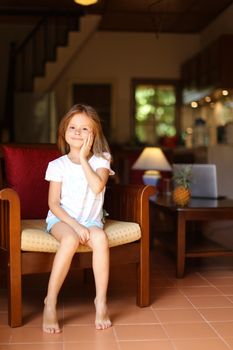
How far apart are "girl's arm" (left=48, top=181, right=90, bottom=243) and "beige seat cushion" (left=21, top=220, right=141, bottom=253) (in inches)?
3.3

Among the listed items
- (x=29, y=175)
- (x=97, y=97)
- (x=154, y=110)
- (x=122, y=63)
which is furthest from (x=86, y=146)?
(x=154, y=110)

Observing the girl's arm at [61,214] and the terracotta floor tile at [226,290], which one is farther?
the terracotta floor tile at [226,290]

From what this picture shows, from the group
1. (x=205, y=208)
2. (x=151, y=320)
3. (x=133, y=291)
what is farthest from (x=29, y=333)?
(x=205, y=208)

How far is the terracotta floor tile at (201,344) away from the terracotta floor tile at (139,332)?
0.36 ft

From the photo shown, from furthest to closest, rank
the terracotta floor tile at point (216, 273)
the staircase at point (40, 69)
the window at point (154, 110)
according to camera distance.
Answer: the window at point (154, 110) → the staircase at point (40, 69) → the terracotta floor tile at point (216, 273)

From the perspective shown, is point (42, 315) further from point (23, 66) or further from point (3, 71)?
point (3, 71)

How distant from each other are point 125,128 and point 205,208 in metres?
5.55

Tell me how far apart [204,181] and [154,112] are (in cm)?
513

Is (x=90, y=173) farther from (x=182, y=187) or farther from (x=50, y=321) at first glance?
(x=182, y=187)

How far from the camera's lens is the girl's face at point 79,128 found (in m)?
2.74

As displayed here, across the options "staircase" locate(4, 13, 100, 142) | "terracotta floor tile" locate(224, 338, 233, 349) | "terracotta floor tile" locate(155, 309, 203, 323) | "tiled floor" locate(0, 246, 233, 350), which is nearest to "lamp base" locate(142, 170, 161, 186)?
"tiled floor" locate(0, 246, 233, 350)

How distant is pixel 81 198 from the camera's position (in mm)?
2703

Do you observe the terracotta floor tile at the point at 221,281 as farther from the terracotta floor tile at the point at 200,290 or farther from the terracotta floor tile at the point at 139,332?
the terracotta floor tile at the point at 139,332

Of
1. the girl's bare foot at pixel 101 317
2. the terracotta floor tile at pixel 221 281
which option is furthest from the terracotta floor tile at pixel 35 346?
the terracotta floor tile at pixel 221 281
